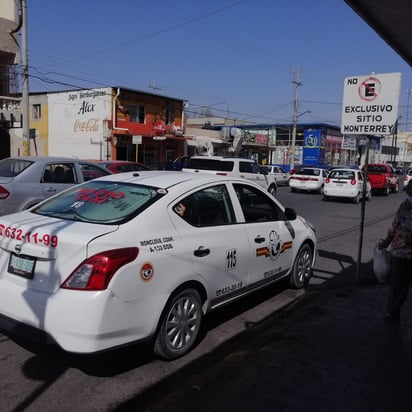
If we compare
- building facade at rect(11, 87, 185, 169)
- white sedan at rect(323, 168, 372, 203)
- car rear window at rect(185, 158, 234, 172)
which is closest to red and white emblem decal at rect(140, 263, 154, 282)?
car rear window at rect(185, 158, 234, 172)

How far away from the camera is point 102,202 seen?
13.2 feet

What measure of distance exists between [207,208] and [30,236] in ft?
5.47

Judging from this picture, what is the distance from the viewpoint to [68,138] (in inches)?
1291

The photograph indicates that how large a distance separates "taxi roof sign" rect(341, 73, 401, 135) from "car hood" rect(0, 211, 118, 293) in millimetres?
4400

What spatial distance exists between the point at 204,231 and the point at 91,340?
1458mm

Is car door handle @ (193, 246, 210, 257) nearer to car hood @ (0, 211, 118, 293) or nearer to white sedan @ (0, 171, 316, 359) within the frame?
white sedan @ (0, 171, 316, 359)

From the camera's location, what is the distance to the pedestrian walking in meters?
4.68

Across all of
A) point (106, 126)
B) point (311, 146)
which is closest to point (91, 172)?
point (106, 126)

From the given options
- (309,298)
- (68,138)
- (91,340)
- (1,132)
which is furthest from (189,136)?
(91,340)

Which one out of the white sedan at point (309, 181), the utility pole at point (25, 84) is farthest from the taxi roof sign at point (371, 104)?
the white sedan at point (309, 181)

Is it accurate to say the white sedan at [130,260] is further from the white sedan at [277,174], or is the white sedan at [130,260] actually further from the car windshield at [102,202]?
the white sedan at [277,174]

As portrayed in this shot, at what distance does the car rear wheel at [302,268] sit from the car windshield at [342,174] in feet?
49.0

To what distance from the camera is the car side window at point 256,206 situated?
16.3 feet

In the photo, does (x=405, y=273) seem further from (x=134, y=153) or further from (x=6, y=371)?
(x=134, y=153)
